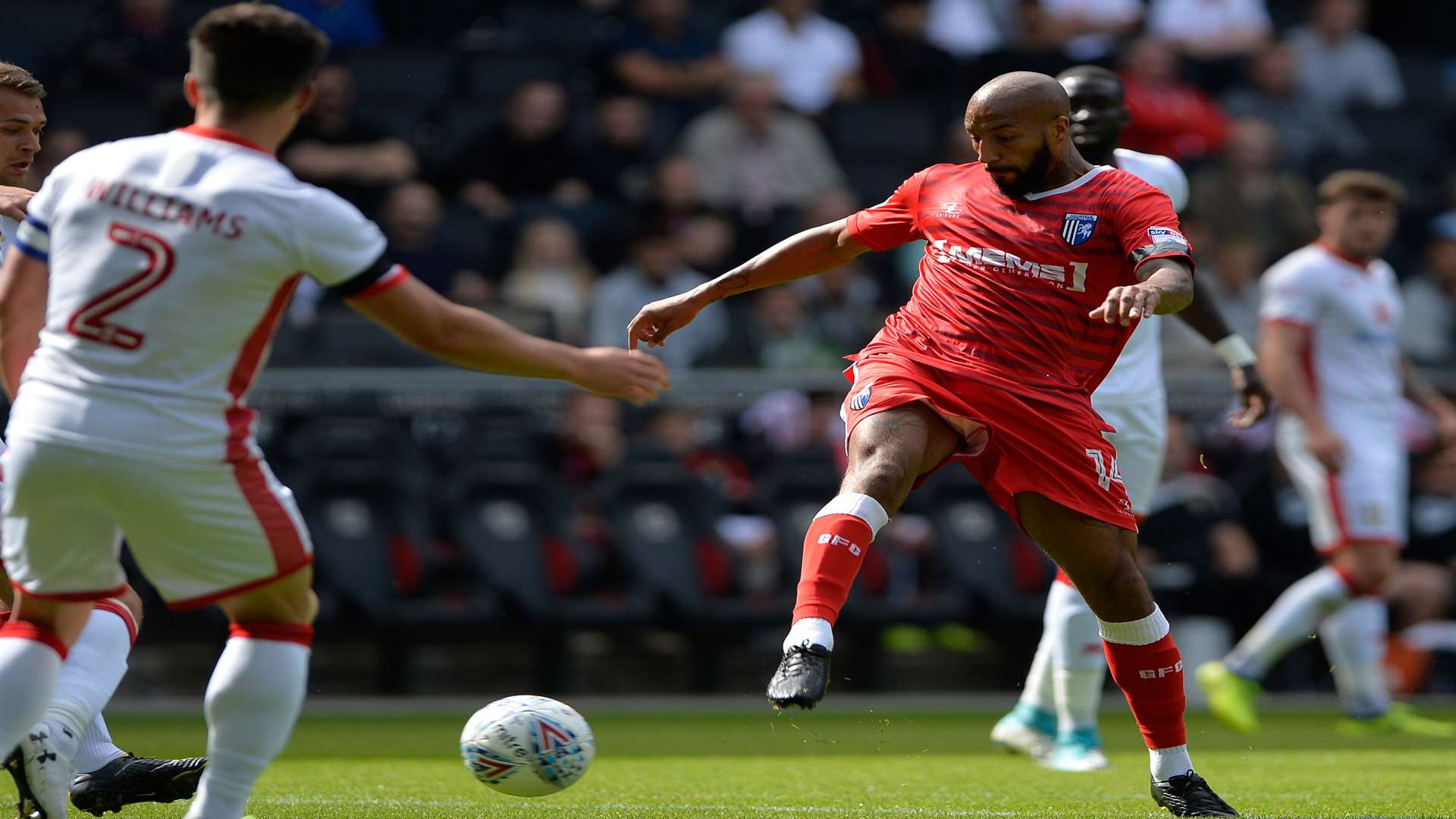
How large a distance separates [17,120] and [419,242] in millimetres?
6556

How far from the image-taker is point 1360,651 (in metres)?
9.47

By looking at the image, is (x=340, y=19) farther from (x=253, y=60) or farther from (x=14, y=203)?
(x=253, y=60)

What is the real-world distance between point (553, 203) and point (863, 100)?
3025 mm

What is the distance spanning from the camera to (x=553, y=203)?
12.7 metres

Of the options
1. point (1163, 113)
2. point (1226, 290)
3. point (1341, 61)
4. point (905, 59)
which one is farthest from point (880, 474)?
point (1341, 61)

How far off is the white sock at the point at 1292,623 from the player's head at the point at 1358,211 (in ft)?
5.57

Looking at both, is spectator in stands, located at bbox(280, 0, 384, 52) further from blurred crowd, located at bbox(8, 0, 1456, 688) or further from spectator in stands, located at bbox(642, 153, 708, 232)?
spectator in stands, located at bbox(642, 153, 708, 232)

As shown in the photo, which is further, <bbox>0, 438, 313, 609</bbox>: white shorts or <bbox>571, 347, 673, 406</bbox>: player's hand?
<bbox>571, 347, 673, 406</bbox>: player's hand

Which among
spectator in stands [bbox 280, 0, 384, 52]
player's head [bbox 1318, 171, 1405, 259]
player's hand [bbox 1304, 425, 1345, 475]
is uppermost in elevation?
spectator in stands [bbox 280, 0, 384, 52]

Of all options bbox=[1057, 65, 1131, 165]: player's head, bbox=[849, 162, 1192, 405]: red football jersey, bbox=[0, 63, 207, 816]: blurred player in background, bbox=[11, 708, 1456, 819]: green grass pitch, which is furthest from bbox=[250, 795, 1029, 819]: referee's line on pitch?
bbox=[1057, 65, 1131, 165]: player's head

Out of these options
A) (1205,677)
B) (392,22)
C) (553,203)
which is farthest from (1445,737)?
(392,22)

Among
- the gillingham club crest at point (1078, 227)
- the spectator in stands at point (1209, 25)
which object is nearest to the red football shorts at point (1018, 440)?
the gillingham club crest at point (1078, 227)

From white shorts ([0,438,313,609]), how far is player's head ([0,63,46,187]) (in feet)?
5.68

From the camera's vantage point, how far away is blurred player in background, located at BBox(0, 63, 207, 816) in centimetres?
474
